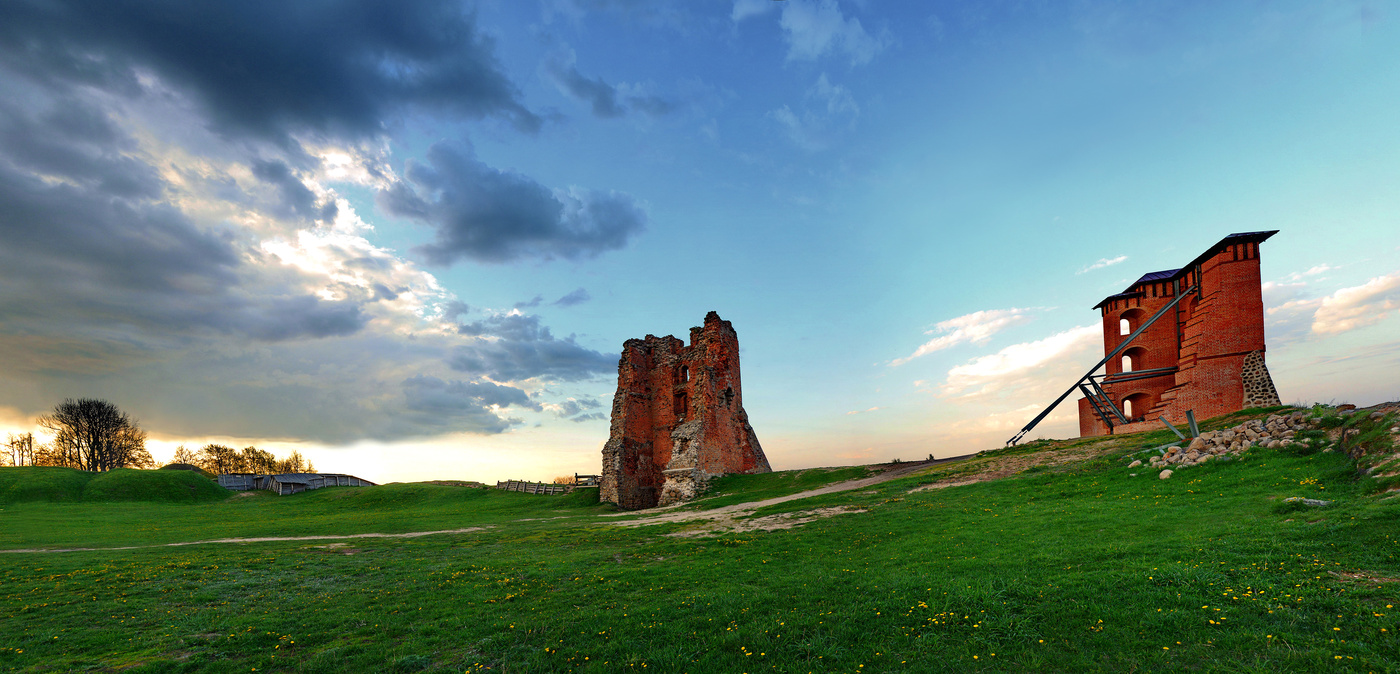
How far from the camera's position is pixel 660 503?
1281 inches

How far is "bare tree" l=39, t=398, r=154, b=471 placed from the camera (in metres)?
55.8

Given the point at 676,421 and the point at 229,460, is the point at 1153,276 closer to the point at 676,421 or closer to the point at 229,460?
the point at 676,421

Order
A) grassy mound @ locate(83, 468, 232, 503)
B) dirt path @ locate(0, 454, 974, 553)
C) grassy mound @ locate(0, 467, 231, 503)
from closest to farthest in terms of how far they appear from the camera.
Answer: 1. dirt path @ locate(0, 454, 974, 553)
2. grassy mound @ locate(0, 467, 231, 503)
3. grassy mound @ locate(83, 468, 232, 503)

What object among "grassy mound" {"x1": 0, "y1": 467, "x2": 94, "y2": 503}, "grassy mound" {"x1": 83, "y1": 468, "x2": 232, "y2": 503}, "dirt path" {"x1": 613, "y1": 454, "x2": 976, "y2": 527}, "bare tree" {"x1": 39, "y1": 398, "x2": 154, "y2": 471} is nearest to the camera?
"dirt path" {"x1": 613, "y1": 454, "x2": 976, "y2": 527}

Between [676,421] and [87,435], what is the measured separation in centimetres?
6652

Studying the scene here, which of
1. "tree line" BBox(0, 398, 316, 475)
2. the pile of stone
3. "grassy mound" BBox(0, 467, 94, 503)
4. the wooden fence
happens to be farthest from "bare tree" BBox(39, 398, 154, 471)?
the pile of stone

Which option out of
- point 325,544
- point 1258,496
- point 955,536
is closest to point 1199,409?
point 1258,496

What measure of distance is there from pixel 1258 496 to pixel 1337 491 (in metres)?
1.14

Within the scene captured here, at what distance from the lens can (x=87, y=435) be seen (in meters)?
56.5

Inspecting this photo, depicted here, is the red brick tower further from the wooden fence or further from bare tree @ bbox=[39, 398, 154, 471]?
bare tree @ bbox=[39, 398, 154, 471]

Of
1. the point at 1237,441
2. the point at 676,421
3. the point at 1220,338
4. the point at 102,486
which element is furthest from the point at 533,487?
the point at 1220,338

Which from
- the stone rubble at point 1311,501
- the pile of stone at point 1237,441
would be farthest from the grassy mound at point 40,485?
the pile of stone at point 1237,441

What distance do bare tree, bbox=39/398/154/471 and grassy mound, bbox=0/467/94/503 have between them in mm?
18706

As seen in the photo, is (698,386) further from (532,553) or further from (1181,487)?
(1181,487)
